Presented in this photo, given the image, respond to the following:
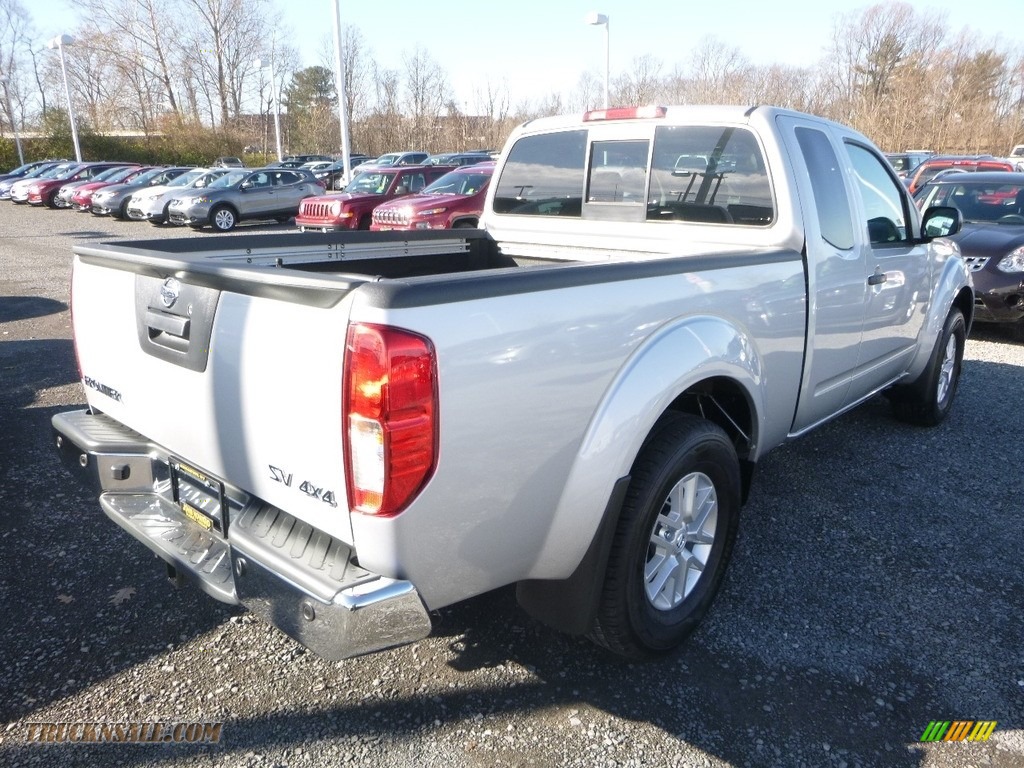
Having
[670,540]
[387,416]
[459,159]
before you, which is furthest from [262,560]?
[459,159]

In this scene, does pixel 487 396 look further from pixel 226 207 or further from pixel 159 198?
pixel 159 198

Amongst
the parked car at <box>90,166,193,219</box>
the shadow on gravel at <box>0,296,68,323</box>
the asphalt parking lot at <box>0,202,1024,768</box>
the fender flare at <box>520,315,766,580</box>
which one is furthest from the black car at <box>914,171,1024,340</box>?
the parked car at <box>90,166,193,219</box>

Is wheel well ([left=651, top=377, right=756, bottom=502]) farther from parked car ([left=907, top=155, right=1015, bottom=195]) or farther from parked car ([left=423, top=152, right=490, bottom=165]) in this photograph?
parked car ([left=423, top=152, right=490, bottom=165])

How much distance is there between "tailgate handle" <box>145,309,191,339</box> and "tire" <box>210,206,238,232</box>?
1939 centimetres

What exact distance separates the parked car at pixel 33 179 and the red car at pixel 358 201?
1829cm

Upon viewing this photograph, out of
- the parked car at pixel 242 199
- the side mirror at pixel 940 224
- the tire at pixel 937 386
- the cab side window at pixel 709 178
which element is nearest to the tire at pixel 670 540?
the cab side window at pixel 709 178

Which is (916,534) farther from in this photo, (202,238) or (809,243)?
(202,238)

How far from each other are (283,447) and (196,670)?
125 cm

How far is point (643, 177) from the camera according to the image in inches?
158

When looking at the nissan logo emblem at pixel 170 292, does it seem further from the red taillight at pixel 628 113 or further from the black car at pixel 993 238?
the black car at pixel 993 238

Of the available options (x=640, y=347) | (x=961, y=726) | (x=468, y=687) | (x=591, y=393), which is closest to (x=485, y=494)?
(x=591, y=393)

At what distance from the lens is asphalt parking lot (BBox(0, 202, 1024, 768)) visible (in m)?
2.46

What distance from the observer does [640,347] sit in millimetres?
2479

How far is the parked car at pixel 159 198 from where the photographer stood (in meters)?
21.3
